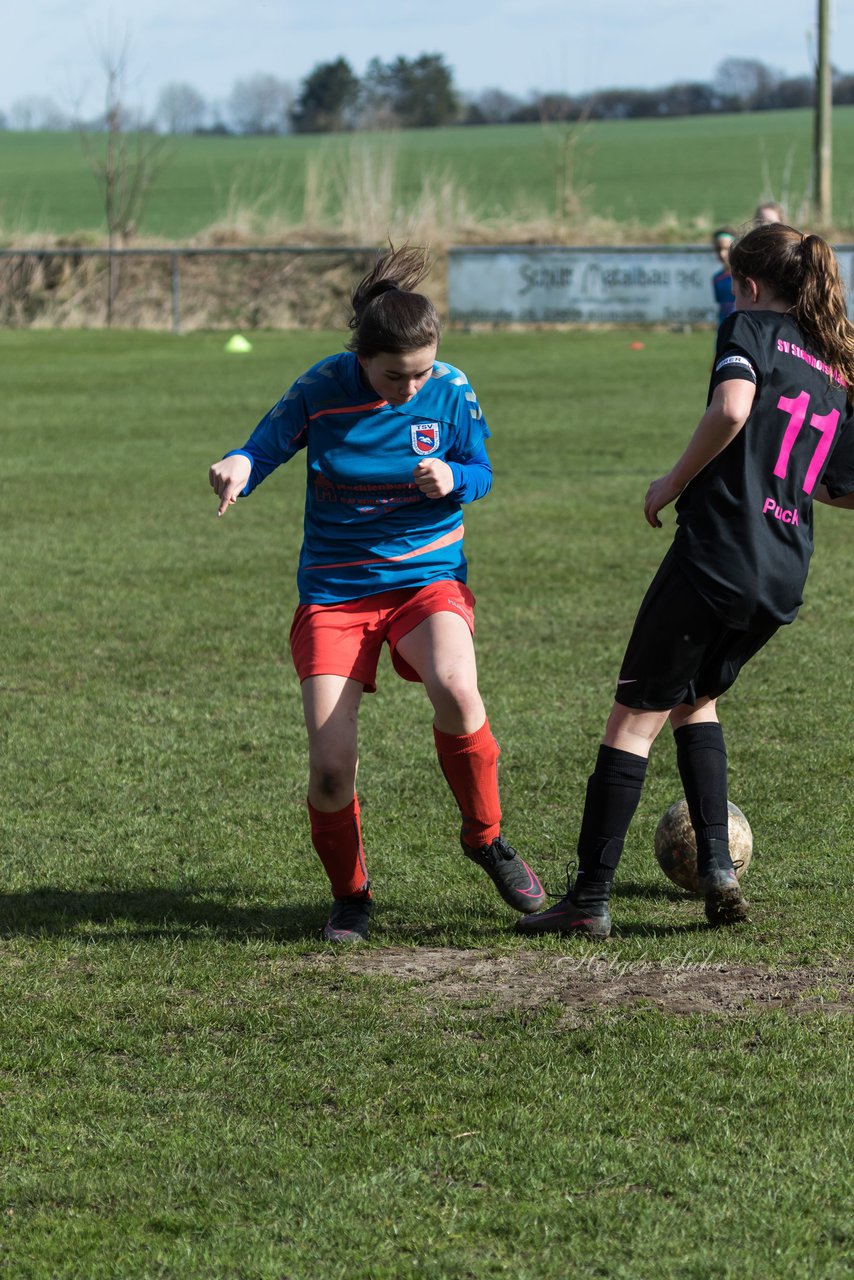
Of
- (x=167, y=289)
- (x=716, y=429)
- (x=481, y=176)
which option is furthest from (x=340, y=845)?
(x=481, y=176)

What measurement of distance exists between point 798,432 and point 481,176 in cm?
5388

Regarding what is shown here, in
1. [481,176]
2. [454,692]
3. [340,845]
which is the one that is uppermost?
[481,176]

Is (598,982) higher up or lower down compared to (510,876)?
lower down

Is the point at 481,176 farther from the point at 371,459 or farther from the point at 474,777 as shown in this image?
the point at 474,777

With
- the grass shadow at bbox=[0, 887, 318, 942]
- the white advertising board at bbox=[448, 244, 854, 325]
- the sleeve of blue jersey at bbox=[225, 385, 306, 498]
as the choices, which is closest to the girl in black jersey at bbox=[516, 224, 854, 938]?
the grass shadow at bbox=[0, 887, 318, 942]

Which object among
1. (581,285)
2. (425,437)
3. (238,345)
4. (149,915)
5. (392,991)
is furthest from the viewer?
(581,285)

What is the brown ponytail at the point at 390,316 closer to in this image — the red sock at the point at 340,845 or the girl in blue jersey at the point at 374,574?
the girl in blue jersey at the point at 374,574

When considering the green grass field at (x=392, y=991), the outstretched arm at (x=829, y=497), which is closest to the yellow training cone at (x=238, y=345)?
the green grass field at (x=392, y=991)

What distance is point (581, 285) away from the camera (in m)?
28.5

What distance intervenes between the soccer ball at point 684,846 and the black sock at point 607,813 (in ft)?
1.26

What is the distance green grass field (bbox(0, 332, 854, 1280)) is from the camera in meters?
2.78

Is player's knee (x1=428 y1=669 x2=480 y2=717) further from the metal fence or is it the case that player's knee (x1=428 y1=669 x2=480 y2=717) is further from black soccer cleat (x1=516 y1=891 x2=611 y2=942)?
the metal fence

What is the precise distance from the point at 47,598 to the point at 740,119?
268 feet

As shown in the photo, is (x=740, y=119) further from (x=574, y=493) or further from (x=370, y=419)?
(x=370, y=419)
